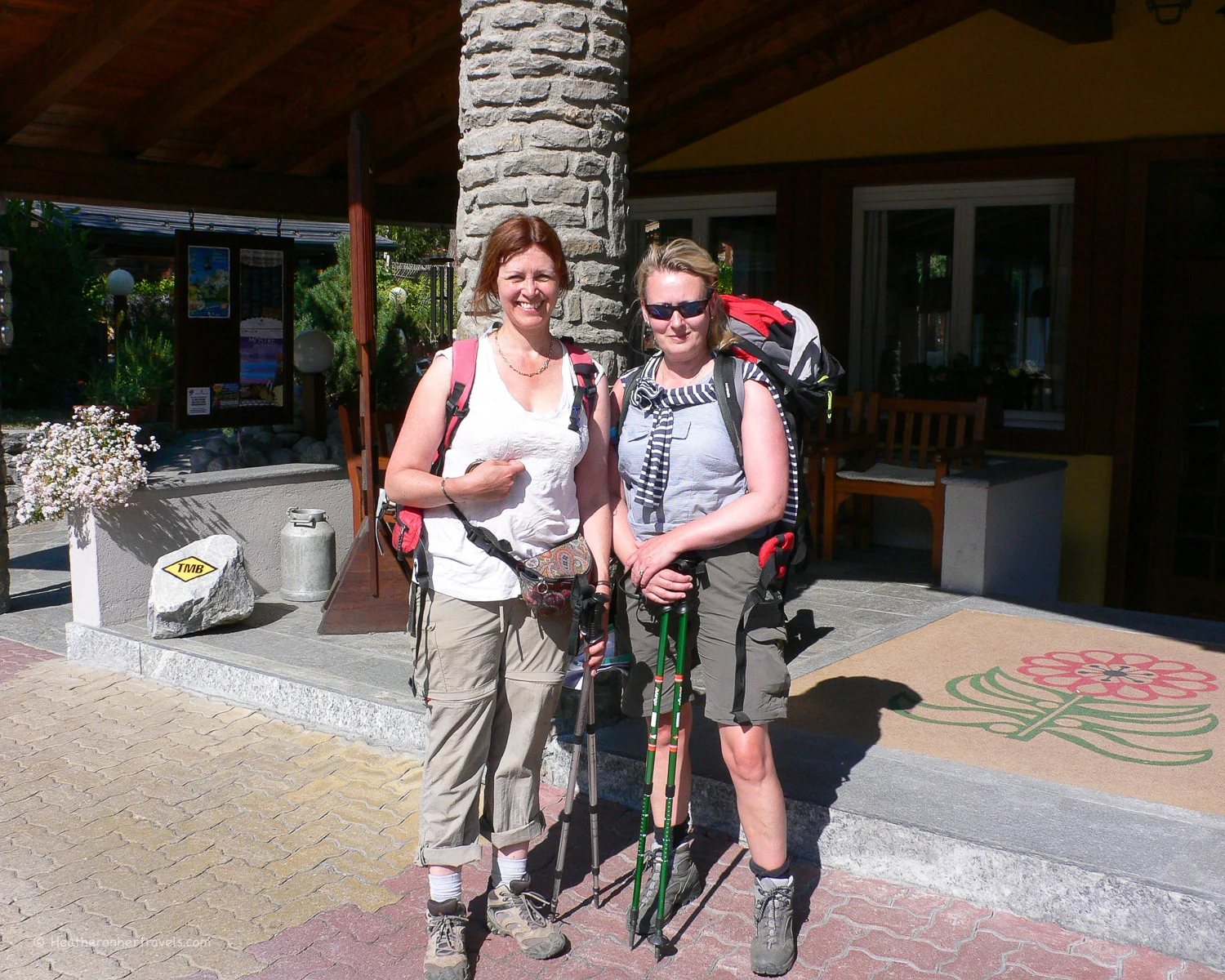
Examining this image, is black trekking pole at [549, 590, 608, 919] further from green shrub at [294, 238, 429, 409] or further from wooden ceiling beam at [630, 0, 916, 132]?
green shrub at [294, 238, 429, 409]

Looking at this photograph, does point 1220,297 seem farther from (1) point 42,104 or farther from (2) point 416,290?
(2) point 416,290

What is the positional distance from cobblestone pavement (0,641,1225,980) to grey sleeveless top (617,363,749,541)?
115 centimetres

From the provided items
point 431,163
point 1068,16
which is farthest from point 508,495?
point 431,163

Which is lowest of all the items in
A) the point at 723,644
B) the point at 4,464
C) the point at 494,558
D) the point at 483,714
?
the point at 483,714

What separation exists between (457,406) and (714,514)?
700 millimetres

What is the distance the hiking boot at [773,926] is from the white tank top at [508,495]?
1.01 m

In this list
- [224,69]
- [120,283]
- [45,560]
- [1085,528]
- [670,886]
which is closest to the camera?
[670,886]

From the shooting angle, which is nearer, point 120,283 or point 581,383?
point 581,383

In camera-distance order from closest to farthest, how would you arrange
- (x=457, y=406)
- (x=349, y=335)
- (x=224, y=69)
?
(x=457, y=406) < (x=224, y=69) < (x=349, y=335)

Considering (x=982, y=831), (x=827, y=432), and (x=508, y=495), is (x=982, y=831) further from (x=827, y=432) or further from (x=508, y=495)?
(x=827, y=432)

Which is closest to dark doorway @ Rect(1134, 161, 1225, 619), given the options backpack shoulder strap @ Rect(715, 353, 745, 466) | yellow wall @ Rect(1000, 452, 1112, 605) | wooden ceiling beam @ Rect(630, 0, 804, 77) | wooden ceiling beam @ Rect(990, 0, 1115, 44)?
yellow wall @ Rect(1000, 452, 1112, 605)

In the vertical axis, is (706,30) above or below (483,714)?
above

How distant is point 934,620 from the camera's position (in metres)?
6.02

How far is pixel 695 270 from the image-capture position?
9.97ft
